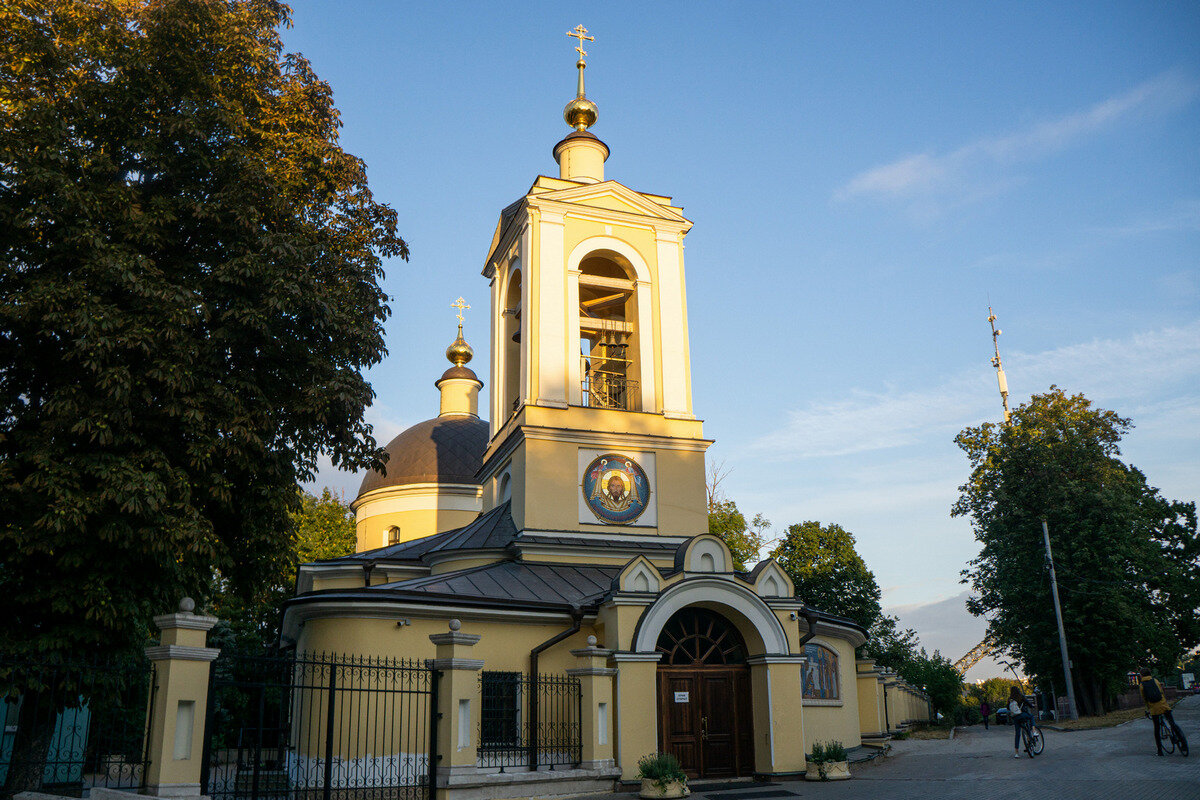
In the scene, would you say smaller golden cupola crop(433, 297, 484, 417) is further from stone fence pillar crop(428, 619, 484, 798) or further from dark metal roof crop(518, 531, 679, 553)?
A: stone fence pillar crop(428, 619, 484, 798)

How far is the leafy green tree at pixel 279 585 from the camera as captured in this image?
45.8 ft

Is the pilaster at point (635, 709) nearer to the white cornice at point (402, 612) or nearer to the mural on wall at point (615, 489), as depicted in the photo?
the white cornice at point (402, 612)

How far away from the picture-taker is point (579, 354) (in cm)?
2070

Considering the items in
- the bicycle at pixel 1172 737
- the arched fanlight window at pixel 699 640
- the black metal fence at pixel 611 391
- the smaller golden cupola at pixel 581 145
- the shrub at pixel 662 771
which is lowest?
the shrub at pixel 662 771

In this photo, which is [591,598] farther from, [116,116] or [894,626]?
[894,626]

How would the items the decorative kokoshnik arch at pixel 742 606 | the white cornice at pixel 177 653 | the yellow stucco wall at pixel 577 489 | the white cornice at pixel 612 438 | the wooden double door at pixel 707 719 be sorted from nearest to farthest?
the white cornice at pixel 177 653, the wooden double door at pixel 707 719, the decorative kokoshnik arch at pixel 742 606, the yellow stucco wall at pixel 577 489, the white cornice at pixel 612 438

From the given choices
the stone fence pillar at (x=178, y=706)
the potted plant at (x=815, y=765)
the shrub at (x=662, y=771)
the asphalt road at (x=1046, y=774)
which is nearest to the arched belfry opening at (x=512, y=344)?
the shrub at (x=662, y=771)

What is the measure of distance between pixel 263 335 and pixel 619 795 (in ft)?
28.5

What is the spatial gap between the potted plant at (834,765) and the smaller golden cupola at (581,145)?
46.3ft

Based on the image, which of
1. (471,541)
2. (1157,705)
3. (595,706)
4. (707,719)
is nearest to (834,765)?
(707,719)

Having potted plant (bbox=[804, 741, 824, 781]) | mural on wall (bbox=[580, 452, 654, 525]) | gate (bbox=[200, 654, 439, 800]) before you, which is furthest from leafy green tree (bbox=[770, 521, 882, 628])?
gate (bbox=[200, 654, 439, 800])

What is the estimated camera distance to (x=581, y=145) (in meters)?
23.2

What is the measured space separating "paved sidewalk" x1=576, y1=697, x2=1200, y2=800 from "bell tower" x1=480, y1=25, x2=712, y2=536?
6521 millimetres

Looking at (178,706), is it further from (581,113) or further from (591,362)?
(581,113)
